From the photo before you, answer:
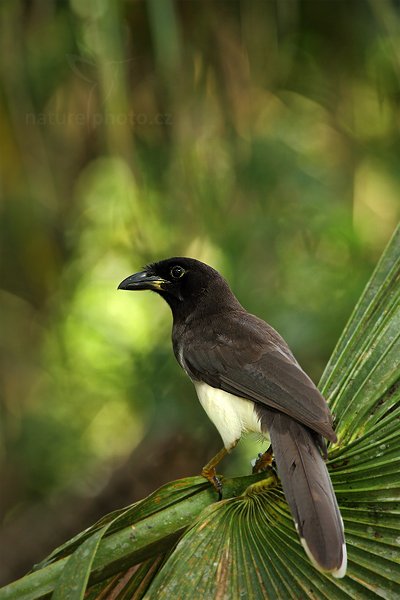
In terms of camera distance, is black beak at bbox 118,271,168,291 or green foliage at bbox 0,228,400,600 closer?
green foliage at bbox 0,228,400,600

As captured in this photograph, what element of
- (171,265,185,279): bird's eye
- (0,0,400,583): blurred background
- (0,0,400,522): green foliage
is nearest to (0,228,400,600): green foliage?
(171,265,185,279): bird's eye

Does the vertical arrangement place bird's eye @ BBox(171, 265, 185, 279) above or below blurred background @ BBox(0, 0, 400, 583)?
above

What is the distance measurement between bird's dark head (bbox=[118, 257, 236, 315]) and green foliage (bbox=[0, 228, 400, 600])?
131 centimetres

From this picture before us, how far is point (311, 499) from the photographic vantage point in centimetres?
206

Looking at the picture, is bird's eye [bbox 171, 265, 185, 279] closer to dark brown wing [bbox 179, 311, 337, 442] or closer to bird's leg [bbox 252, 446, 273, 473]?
dark brown wing [bbox 179, 311, 337, 442]

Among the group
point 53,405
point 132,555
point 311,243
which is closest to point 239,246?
point 311,243

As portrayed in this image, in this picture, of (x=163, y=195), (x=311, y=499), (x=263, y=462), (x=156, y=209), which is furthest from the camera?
(x=163, y=195)

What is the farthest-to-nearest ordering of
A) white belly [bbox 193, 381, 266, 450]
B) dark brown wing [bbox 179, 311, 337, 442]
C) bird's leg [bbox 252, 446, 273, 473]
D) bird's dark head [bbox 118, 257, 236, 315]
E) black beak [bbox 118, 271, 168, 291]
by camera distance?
bird's dark head [bbox 118, 257, 236, 315] → black beak [bbox 118, 271, 168, 291] → white belly [bbox 193, 381, 266, 450] → bird's leg [bbox 252, 446, 273, 473] → dark brown wing [bbox 179, 311, 337, 442]

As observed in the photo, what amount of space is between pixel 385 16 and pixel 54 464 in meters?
3.88

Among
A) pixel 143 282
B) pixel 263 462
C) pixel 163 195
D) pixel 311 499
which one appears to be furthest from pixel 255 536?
pixel 163 195

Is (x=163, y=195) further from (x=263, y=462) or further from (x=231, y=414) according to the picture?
(x=263, y=462)

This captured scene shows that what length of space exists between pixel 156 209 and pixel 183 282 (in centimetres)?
256

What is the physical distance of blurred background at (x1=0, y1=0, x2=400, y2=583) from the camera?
576 cm

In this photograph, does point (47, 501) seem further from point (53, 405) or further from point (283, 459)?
point (283, 459)
